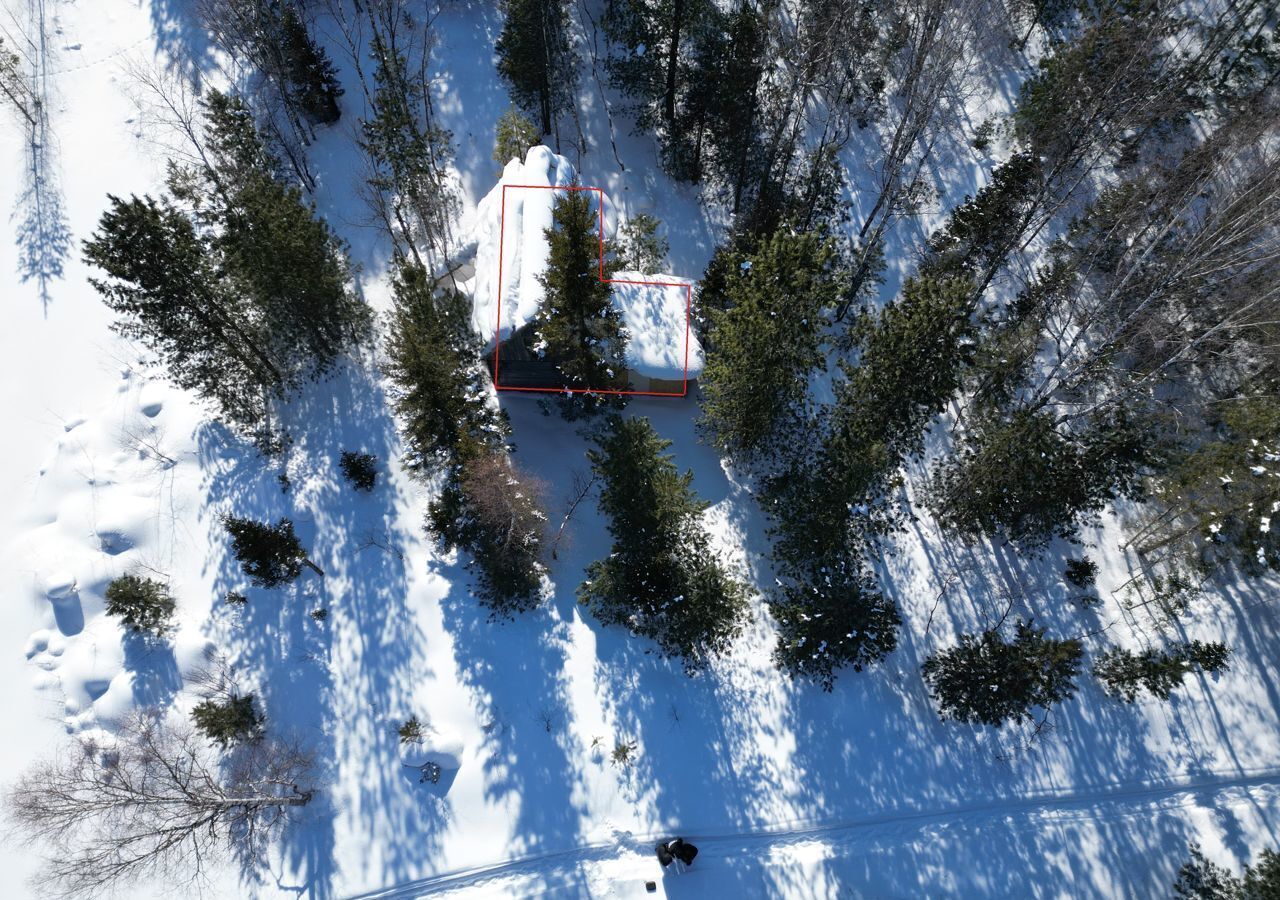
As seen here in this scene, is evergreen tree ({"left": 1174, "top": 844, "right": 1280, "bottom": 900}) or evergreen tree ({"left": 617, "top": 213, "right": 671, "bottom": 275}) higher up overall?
evergreen tree ({"left": 617, "top": 213, "right": 671, "bottom": 275})

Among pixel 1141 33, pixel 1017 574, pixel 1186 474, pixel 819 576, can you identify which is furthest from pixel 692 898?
pixel 1141 33

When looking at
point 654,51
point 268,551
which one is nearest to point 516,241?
point 654,51

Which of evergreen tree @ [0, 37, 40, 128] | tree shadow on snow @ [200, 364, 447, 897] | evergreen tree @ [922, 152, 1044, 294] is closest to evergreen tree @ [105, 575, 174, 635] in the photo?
tree shadow on snow @ [200, 364, 447, 897]

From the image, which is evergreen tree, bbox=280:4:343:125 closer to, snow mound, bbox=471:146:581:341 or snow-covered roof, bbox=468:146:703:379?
snow mound, bbox=471:146:581:341

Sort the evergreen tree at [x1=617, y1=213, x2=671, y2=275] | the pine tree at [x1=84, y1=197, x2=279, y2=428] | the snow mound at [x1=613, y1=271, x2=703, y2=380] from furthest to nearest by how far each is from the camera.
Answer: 1. the evergreen tree at [x1=617, y1=213, x2=671, y2=275]
2. the snow mound at [x1=613, y1=271, x2=703, y2=380]
3. the pine tree at [x1=84, y1=197, x2=279, y2=428]

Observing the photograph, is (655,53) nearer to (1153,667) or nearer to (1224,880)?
(1153,667)

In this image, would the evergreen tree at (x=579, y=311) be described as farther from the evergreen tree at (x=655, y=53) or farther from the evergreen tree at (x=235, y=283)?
A: the evergreen tree at (x=655, y=53)
